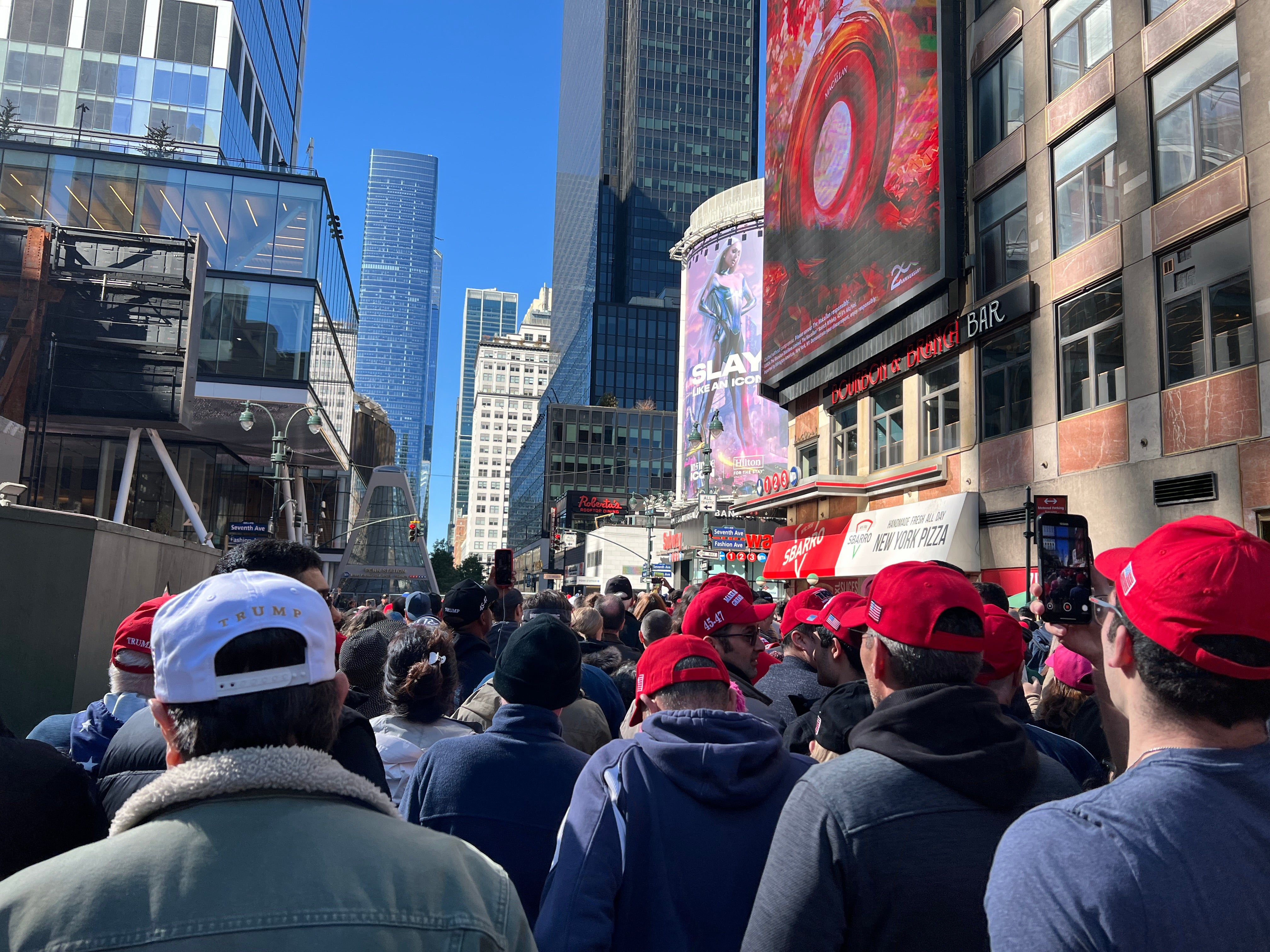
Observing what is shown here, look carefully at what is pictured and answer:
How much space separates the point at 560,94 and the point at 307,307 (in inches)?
6505

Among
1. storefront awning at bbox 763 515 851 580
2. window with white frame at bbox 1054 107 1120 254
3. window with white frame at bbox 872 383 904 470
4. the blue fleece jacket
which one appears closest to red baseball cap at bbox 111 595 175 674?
the blue fleece jacket

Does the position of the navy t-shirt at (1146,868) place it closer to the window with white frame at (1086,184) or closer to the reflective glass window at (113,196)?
the window with white frame at (1086,184)

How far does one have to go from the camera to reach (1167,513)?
52.9 ft

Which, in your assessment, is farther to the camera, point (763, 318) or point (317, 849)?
point (763, 318)

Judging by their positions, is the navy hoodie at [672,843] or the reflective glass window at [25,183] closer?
the navy hoodie at [672,843]

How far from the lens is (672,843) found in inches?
109

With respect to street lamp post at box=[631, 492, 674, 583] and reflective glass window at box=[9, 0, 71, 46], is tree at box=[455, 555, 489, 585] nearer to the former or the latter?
street lamp post at box=[631, 492, 674, 583]

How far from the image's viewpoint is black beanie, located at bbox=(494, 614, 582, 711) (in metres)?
3.79

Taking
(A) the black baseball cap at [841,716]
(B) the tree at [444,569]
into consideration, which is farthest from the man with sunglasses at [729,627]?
(B) the tree at [444,569]

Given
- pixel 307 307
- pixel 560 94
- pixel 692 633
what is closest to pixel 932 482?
pixel 692 633

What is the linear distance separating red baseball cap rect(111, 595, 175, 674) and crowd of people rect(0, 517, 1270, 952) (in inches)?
0.7

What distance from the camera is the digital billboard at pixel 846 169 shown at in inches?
937

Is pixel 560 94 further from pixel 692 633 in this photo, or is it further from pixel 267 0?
pixel 692 633

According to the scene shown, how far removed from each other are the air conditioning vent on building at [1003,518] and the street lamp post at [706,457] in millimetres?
7786
